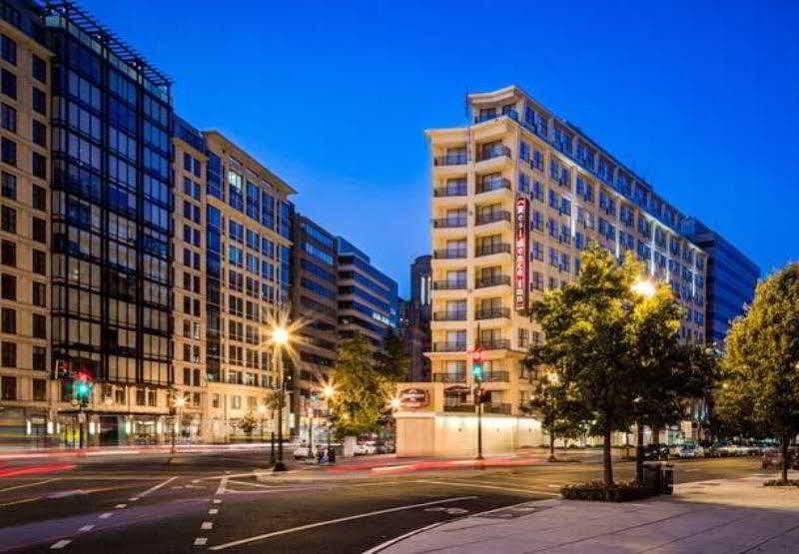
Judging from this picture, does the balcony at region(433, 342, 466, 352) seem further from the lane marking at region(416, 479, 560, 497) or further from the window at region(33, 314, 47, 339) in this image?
the lane marking at region(416, 479, 560, 497)

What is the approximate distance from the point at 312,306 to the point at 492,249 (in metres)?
73.3

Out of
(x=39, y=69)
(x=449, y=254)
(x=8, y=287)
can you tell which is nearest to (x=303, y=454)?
(x=449, y=254)

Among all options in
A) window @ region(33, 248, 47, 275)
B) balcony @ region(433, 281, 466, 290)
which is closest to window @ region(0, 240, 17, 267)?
window @ region(33, 248, 47, 275)

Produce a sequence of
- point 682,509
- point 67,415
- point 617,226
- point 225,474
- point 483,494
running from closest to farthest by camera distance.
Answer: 1. point 682,509
2. point 483,494
3. point 225,474
4. point 67,415
5. point 617,226

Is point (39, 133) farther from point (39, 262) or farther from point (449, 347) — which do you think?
point (449, 347)

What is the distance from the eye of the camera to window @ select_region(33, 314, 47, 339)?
260ft

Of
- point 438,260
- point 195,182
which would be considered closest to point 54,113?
point 195,182

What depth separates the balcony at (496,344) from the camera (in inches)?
3177

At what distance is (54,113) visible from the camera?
274ft

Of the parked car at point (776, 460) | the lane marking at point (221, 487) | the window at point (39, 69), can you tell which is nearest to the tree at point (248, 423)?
the window at point (39, 69)

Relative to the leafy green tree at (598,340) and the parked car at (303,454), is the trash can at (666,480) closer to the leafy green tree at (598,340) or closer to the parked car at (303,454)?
the leafy green tree at (598,340)

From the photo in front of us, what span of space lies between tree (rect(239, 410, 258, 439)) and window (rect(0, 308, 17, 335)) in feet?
140

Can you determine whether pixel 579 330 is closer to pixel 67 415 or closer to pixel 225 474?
pixel 225 474

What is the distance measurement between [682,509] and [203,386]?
93.1 metres
